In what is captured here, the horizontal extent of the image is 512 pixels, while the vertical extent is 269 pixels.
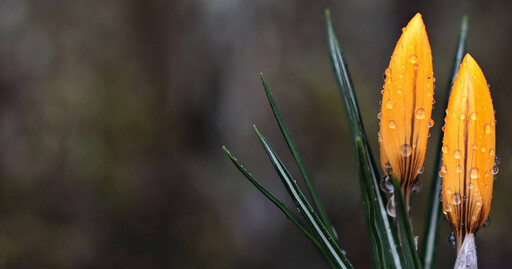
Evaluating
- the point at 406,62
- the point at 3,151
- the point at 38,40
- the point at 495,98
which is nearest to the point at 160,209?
the point at 3,151

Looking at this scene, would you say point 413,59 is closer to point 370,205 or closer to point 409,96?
point 409,96

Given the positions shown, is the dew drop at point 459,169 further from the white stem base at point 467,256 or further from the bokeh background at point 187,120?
the bokeh background at point 187,120

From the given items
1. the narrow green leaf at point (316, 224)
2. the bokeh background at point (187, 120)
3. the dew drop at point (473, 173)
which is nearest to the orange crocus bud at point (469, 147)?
the dew drop at point (473, 173)

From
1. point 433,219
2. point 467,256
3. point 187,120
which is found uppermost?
point 187,120

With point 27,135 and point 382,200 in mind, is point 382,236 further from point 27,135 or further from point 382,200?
point 27,135

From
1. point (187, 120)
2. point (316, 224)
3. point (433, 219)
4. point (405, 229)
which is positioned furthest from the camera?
point (187, 120)

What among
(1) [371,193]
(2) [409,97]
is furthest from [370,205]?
(2) [409,97]
